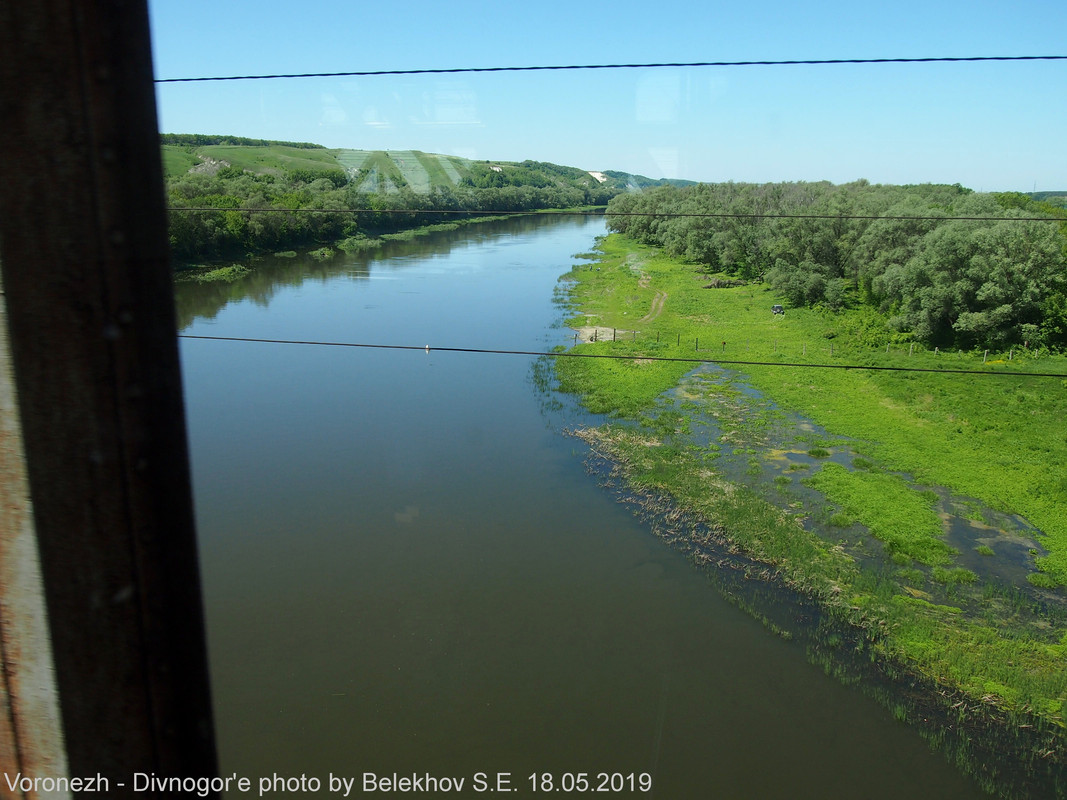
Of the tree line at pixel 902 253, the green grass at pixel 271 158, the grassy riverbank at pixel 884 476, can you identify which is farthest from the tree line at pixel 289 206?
the grassy riverbank at pixel 884 476

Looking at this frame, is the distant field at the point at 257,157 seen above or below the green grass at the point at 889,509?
above

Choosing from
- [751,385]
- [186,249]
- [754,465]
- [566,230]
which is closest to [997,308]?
[751,385]

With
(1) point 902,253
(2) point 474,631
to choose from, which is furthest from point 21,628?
(1) point 902,253

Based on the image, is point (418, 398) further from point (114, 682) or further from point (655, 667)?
point (114, 682)

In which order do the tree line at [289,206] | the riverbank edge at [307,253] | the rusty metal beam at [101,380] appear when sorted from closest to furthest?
the rusty metal beam at [101,380], the riverbank edge at [307,253], the tree line at [289,206]

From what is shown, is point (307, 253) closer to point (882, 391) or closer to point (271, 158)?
point (271, 158)

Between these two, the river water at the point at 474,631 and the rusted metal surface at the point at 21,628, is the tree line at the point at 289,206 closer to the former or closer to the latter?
the river water at the point at 474,631
